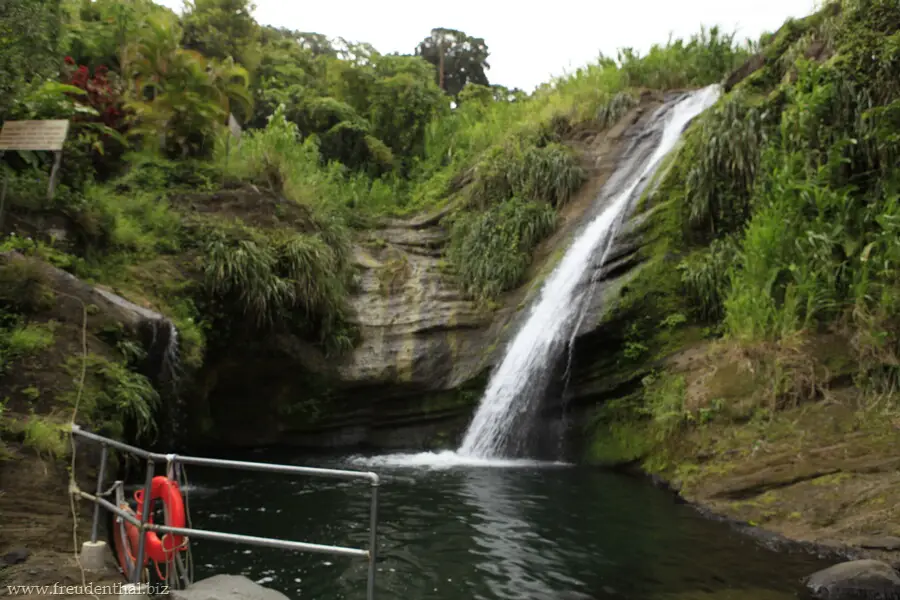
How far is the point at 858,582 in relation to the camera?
4559 millimetres

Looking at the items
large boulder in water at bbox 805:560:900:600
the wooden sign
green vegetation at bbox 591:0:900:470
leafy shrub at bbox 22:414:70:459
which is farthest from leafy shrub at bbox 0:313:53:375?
green vegetation at bbox 591:0:900:470

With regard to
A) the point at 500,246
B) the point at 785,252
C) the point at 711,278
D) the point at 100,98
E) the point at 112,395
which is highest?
the point at 100,98

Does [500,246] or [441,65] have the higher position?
[441,65]

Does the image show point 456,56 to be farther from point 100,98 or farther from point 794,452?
point 794,452

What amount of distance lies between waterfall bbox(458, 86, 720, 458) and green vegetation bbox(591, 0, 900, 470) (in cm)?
94

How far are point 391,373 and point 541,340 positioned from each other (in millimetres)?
2612

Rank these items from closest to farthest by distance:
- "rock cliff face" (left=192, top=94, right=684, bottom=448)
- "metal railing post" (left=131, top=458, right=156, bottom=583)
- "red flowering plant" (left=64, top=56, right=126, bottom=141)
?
1. "metal railing post" (left=131, top=458, right=156, bottom=583)
2. "rock cliff face" (left=192, top=94, right=684, bottom=448)
3. "red flowering plant" (left=64, top=56, right=126, bottom=141)

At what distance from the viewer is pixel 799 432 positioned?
6.89m

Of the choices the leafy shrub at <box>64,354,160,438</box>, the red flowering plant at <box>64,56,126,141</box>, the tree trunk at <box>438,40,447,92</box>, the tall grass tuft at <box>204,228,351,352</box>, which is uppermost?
the tree trunk at <box>438,40,447,92</box>

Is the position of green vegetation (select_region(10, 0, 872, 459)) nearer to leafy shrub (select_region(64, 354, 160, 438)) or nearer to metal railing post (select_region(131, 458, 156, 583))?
leafy shrub (select_region(64, 354, 160, 438))

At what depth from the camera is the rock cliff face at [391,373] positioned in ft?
34.7

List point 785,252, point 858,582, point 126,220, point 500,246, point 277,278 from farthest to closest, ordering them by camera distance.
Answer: point 500,246
point 277,278
point 126,220
point 785,252
point 858,582

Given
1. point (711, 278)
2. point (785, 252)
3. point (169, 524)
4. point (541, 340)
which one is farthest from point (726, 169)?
point (169, 524)

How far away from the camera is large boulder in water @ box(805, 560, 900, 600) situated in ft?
14.8
